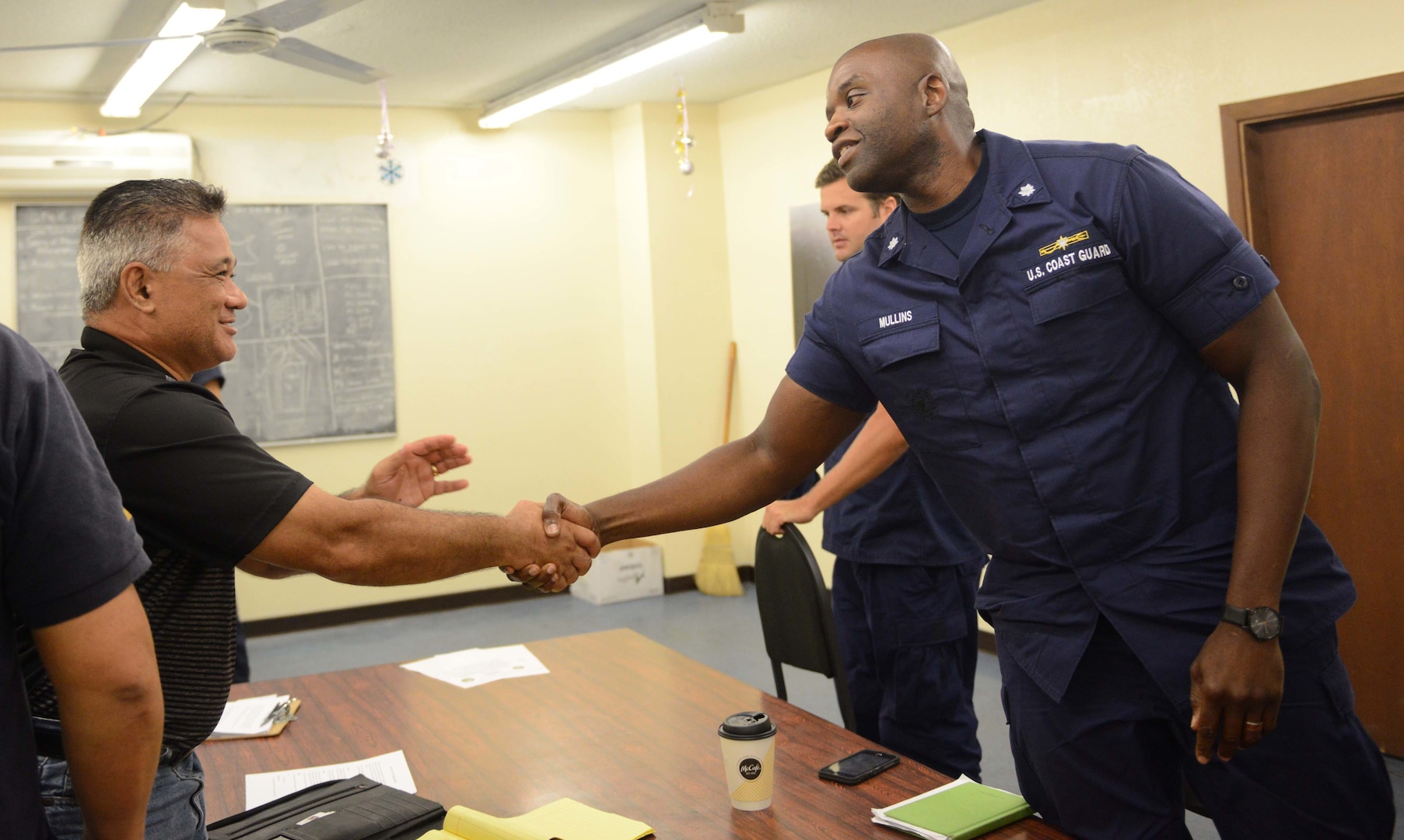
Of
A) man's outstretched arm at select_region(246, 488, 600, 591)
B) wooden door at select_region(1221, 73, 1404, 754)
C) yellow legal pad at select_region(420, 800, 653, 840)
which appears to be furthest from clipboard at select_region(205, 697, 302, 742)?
wooden door at select_region(1221, 73, 1404, 754)

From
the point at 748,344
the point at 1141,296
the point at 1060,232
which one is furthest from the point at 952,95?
the point at 748,344

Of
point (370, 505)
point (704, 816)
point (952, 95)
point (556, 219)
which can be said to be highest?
point (556, 219)

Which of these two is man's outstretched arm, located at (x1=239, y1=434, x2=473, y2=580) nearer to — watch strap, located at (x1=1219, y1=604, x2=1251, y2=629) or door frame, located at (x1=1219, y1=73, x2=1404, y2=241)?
watch strap, located at (x1=1219, y1=604, x2=1251, y2=629)

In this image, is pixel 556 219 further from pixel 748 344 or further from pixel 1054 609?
pixel 1054 609

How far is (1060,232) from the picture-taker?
160 cm

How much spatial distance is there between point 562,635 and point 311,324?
84.8 inches

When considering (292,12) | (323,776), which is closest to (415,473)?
(323,776)

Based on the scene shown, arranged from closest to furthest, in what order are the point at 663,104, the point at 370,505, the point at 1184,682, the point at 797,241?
1. the point at 1184,682
2. the point at 370,505
3. the point at 797,241
4. the point at 663,104

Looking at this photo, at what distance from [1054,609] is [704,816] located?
0.58 meters

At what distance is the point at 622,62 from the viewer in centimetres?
507

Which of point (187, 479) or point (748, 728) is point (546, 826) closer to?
point (748, 728)

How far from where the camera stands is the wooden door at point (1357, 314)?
3555mm

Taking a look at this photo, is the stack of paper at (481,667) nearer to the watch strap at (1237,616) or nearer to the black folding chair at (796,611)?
the black folding chair at (796,611)

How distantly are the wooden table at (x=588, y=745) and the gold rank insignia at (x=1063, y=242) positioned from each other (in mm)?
791
